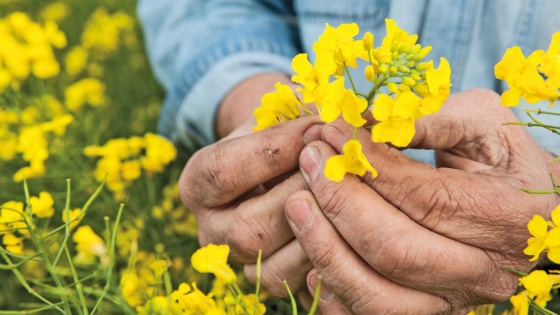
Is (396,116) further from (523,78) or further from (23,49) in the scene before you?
(23,49)

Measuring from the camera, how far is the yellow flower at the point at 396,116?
1.75 ft

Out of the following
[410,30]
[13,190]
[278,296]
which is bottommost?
[13,190]

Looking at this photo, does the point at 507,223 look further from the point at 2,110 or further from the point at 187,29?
the point at 2,110

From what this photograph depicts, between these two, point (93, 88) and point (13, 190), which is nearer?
point (13, 190)

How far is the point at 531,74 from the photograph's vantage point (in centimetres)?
55

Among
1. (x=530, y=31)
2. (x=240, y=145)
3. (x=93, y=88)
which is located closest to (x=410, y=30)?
(x=530, y=31)

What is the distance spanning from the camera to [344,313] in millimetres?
714

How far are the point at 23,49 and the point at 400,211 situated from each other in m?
0.96

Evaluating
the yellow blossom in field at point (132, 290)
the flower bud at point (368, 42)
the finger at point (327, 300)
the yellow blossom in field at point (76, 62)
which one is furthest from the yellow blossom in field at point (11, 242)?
the yellow blossom in field at point (76, 62)

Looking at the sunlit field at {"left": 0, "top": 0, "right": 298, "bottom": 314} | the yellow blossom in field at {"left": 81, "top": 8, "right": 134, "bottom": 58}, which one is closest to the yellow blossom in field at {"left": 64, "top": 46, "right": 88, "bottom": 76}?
the sunlit field at {"left": 0, "top": 0, "right": 298, "bottom": 314}

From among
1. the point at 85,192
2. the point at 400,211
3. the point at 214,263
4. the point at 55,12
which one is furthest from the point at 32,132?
the point at 55,12

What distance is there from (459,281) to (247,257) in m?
0.26

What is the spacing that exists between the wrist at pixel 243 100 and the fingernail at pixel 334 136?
318 millimetres

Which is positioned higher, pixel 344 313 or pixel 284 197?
pixel 284 197
